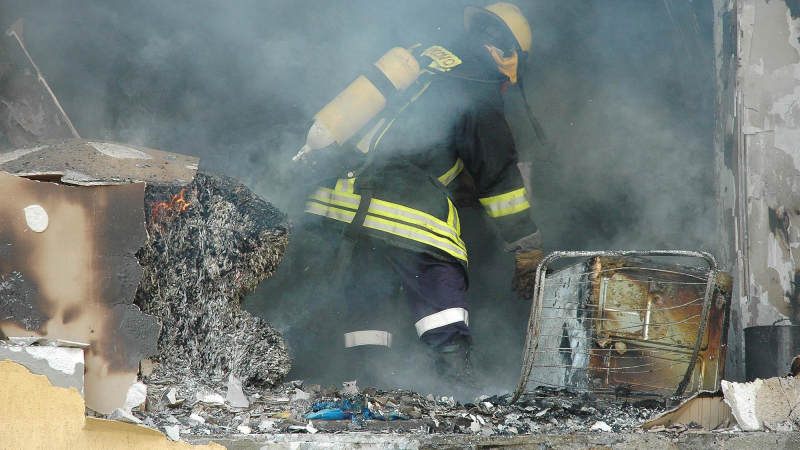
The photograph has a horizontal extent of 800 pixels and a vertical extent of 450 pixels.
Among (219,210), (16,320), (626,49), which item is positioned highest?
(626,49)

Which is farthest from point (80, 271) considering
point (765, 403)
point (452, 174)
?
point (765, 403)

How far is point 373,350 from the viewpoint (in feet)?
14.2

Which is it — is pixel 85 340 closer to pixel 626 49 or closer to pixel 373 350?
pixel 373 350

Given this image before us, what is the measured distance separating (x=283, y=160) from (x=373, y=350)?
1341 mm

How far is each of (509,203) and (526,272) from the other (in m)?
0.46

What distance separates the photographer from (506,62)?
4.30 m

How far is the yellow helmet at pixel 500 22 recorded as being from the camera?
14.1 feet

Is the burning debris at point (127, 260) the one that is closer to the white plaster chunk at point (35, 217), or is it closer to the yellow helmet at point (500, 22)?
the white plaster chunk at point (35, 217)

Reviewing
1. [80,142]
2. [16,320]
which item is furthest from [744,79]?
[16,320]

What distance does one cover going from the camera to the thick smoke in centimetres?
450

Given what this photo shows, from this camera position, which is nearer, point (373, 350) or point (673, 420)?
point (673, 420)

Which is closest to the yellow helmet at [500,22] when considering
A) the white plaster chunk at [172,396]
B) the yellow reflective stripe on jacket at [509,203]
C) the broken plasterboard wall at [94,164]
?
the yellow reflective stripe on jacket at [509,203]

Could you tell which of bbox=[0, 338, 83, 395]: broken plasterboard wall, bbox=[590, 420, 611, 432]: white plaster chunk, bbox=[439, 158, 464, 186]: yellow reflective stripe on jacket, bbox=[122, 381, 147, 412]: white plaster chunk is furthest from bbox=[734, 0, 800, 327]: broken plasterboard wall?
bbox=[0, 338, 83, 395]: broken plasterboard wall

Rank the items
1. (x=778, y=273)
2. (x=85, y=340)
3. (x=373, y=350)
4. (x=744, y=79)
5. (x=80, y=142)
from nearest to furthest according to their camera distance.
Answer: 1. (x=85, y=340)
2. (x=80, y=142)
3. (x=778, y=273)
4. (x=744, y=79)
5. (x=373, y=350)
